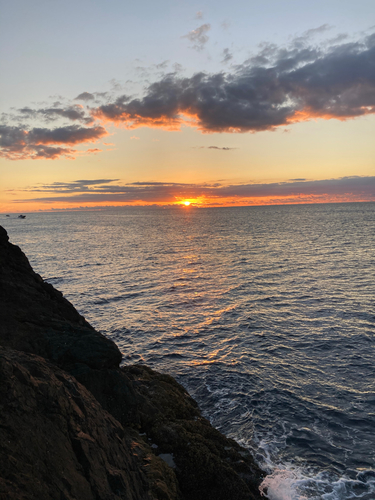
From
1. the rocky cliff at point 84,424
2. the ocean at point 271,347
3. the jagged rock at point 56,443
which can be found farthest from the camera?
the ocean at point 271,347

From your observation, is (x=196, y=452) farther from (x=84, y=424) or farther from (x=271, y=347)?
(x=271, y=347)

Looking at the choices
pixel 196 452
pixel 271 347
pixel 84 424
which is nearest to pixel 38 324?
pixel 84 424

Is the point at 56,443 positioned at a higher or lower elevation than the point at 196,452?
higher

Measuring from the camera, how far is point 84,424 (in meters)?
7.66

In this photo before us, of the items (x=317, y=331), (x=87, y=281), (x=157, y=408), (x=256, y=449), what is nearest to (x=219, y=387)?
(x=256, y=449)

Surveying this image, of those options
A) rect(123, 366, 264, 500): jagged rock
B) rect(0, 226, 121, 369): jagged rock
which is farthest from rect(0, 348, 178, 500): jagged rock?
rect(0, 226, 121, 369): jagged rock

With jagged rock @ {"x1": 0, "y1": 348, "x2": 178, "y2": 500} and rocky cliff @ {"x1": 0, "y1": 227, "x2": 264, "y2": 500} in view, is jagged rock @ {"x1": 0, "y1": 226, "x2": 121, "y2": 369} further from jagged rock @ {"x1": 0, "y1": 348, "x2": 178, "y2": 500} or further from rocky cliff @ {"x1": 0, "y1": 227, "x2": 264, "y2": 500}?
jagged rock @ {"x1": 0, "y1": 348, "x2": 178, "y2": 500}

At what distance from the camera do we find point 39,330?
11.7m

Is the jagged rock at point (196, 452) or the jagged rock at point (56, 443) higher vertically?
the jagged rock at point (56, 443)

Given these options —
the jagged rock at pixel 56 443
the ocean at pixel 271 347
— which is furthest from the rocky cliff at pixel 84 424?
the ocean at pixel 271 347

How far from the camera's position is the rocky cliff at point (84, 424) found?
6.09m

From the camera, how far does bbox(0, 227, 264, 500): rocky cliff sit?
6094mm

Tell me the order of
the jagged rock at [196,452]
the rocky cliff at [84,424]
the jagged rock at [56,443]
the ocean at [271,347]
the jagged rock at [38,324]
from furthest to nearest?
the ocean at [271,347] < the jagged rock at [38,324] < the jagged rock at [196,452] < the rocky cliff at [84,424] < the jagged rock at [56,443]

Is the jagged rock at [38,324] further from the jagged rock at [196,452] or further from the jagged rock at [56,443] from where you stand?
the jagged rock at [196,452]
